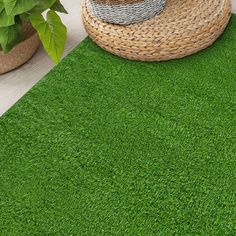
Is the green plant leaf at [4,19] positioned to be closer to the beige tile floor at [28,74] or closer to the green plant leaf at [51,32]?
the green plant leaf at [51,32]

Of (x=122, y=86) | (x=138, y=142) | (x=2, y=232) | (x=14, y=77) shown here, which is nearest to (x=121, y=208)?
(x=138, y=142)

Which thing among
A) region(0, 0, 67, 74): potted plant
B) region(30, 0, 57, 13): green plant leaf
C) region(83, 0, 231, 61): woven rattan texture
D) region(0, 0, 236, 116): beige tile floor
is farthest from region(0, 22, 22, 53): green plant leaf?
region(83, 0, 231, 61): woven rattan texture

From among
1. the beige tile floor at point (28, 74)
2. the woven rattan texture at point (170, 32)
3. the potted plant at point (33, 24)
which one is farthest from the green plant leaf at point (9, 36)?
the woven rattan texture at point (170, 32)

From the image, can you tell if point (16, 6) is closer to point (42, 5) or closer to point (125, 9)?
point (42, 5)

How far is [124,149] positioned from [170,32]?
1.88 ft

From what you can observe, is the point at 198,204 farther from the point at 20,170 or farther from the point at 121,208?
the point at 20,170

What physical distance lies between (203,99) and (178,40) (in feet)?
0.94

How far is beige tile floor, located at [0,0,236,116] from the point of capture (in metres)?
1.67

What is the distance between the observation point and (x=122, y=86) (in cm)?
160

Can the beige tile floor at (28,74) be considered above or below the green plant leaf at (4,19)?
below

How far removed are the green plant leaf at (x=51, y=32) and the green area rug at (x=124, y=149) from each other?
0.59ft

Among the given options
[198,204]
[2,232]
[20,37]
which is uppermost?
[20,37]

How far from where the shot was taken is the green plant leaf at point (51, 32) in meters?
1.50

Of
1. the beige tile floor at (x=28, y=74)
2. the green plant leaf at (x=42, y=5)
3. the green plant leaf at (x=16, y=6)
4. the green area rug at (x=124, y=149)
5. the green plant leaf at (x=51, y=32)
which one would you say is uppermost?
the green plant leaf at (x=16, y=6)
